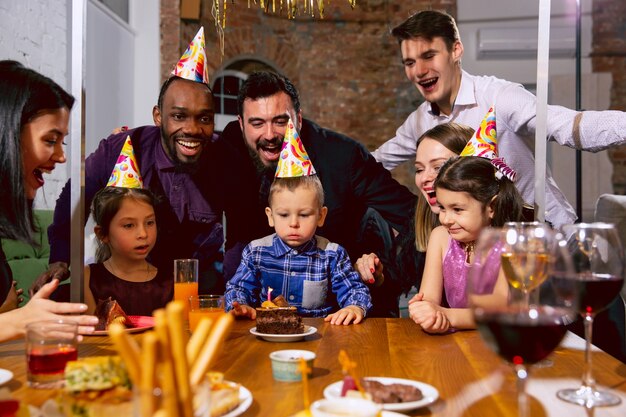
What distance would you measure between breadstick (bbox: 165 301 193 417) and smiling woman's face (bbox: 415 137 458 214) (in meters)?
2.04

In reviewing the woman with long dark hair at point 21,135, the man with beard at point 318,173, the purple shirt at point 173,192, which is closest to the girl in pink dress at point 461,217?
the man with beard at point 318,173

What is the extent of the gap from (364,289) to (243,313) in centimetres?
51

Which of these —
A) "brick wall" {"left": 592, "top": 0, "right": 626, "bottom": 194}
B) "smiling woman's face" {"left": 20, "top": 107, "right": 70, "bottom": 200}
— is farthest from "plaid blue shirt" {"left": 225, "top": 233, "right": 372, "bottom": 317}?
"brick wall" {"left": 592, "top": 0, "right": 626, "bottom": 194}

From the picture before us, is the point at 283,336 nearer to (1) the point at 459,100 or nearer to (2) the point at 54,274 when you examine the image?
(2) the point at 54,274

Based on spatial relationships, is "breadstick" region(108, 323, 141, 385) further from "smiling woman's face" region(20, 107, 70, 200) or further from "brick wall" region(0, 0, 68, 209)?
"brick wall" region(0, 0, 68, 209)

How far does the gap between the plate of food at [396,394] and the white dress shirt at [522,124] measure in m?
1.67

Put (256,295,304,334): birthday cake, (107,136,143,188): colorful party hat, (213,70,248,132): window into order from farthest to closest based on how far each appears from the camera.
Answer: (213,70,248,132): window, (107,136,143,188): colorful party hat, (256,295,304,334): birthday cake

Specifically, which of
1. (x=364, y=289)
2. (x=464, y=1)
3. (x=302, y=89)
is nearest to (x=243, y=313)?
(x=364, y=289)

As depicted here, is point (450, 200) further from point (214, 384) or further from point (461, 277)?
point (214, 384)

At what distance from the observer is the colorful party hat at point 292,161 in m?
2.30

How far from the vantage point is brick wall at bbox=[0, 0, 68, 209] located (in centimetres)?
327

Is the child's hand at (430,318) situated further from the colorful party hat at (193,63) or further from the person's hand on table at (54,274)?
the colorful party hat at (193,63)

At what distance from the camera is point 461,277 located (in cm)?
194

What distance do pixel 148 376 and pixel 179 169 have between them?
2224 mm
